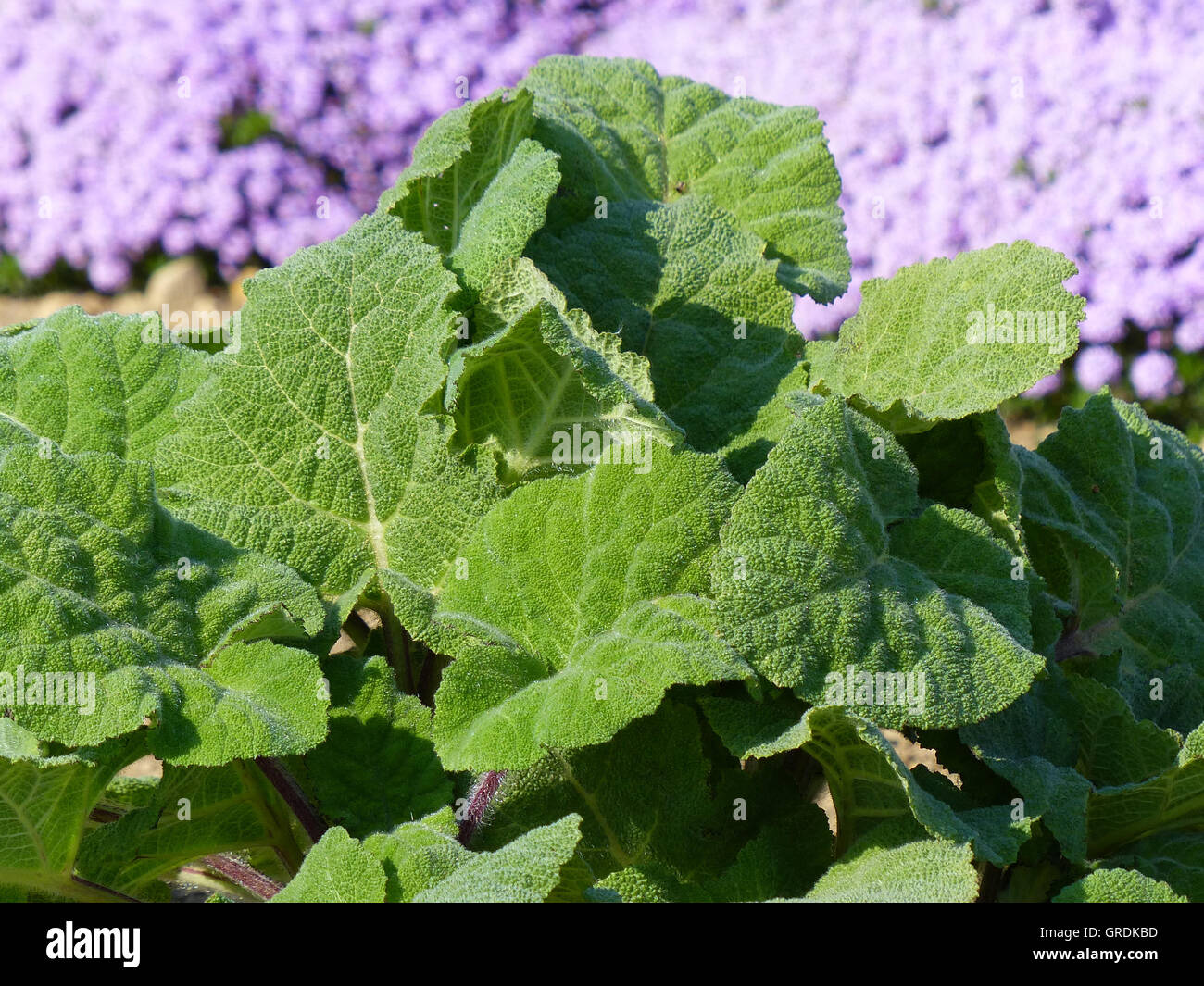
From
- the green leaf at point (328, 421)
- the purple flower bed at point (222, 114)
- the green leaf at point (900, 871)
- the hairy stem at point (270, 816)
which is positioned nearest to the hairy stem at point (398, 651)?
the green leaf at point (328, 421)

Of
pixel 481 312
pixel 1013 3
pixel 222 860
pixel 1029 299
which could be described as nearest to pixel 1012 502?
pixel 1029 299

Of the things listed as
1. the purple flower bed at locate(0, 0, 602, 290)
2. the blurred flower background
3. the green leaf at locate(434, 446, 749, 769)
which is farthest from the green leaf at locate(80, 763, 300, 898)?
the purple flower bed at locate(0, 0, 602, 290)

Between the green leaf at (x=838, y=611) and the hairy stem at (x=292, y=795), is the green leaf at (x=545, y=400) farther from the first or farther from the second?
the hairy stem at (x=292, y=795)

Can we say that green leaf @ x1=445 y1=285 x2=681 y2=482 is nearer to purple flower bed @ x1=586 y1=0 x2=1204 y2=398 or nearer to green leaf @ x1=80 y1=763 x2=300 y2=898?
green leaf @ x1=80 y1=763 x2=300 y2=898

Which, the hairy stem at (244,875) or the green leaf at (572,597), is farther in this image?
the hairy stem at (244,875)

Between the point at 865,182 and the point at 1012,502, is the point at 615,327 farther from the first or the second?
the point at 865,182

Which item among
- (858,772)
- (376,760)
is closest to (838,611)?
(858,772)
